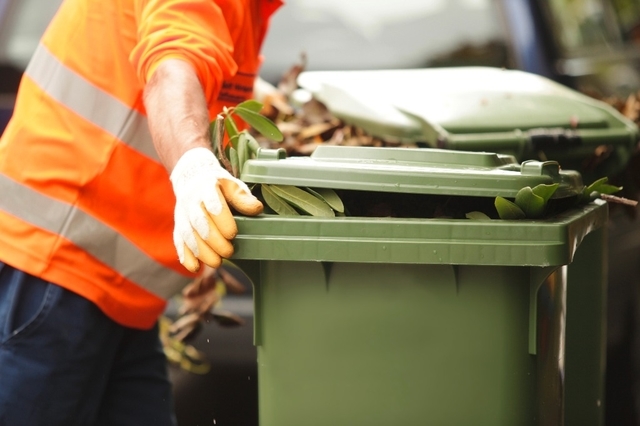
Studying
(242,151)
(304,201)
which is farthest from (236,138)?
(304,201)

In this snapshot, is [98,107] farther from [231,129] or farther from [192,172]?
[192,172]

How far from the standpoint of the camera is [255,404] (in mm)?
3141

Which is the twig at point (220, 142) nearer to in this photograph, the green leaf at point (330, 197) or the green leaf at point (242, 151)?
the green leaf at point (242, 151)

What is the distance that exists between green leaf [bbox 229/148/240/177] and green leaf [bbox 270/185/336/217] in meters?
0.13

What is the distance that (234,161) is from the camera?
1968 millimetres

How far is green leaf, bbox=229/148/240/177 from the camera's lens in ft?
6.43

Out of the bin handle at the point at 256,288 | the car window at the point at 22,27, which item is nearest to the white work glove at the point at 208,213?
the bin handle at the point at 256,288

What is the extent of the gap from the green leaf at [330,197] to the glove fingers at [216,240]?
0.20m

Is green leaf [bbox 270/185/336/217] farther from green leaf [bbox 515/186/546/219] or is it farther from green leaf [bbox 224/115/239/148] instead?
green leaf [bbox 515/186/546/219]

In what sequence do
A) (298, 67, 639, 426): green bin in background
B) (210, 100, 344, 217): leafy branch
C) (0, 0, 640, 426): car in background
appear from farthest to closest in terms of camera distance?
1. (0, 0, 640, 426): car in background
2. (298, 67, 639, 426): green bin in background
3. (210, 100, 344, 217): leafy branch

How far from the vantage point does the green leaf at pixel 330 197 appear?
1835 mm

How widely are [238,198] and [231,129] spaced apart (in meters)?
0.34

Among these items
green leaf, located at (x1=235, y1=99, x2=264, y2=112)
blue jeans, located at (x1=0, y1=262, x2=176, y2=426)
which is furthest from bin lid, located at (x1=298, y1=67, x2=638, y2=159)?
blue jeans, located at (x1=0, y1=262, x2=176, y2=426)

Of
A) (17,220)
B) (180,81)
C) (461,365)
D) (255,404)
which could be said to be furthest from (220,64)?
(255,404)
